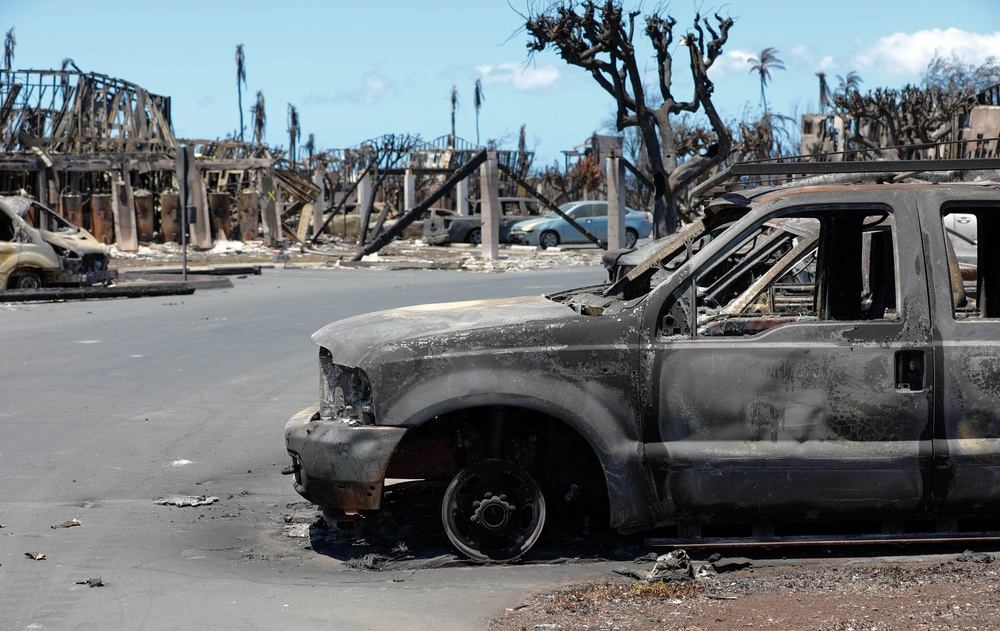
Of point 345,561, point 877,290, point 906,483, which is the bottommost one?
point 345,561

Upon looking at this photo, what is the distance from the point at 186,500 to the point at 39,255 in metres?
15.3

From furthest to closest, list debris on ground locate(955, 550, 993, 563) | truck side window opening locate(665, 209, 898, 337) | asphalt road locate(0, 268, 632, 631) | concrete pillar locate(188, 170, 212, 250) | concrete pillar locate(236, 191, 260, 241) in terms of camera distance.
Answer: concrete pillar locate(236, 191, 260, 241)
concrete pillar locate(188, 170, 212, 250)
truck side window opening locate(665, 209, 898, 337)
debris on ground locate(955, 550, 993, 563)
asphalt road locate(0, 268, 632, 631)

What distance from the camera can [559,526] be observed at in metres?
5.62

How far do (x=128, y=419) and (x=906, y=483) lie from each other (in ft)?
20.2

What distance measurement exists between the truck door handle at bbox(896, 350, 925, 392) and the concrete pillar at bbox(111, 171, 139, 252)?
33.6 m

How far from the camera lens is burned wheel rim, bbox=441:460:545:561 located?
524 cm

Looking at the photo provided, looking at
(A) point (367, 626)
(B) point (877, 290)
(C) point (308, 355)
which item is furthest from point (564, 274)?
(A) point (367, 626)

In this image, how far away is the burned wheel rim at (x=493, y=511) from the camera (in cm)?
524

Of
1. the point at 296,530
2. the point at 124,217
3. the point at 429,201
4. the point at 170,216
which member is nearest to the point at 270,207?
the point at 170,216

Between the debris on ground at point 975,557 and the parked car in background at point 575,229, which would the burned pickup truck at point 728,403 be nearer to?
the debris on ground at point 975,557

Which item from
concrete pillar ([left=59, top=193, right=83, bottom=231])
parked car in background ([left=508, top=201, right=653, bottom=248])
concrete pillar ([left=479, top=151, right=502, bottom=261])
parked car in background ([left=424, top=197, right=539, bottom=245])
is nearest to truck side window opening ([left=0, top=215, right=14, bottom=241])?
concrete pillar ([left=479, top=151, right=502, bottom=261])

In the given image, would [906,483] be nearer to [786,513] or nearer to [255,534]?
[786,513]

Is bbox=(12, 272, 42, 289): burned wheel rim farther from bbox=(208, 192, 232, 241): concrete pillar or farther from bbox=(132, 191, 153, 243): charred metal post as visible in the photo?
bbox=(208, 192, 232, 241): concrete pillar

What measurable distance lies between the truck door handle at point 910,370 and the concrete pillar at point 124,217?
33.6 meters
